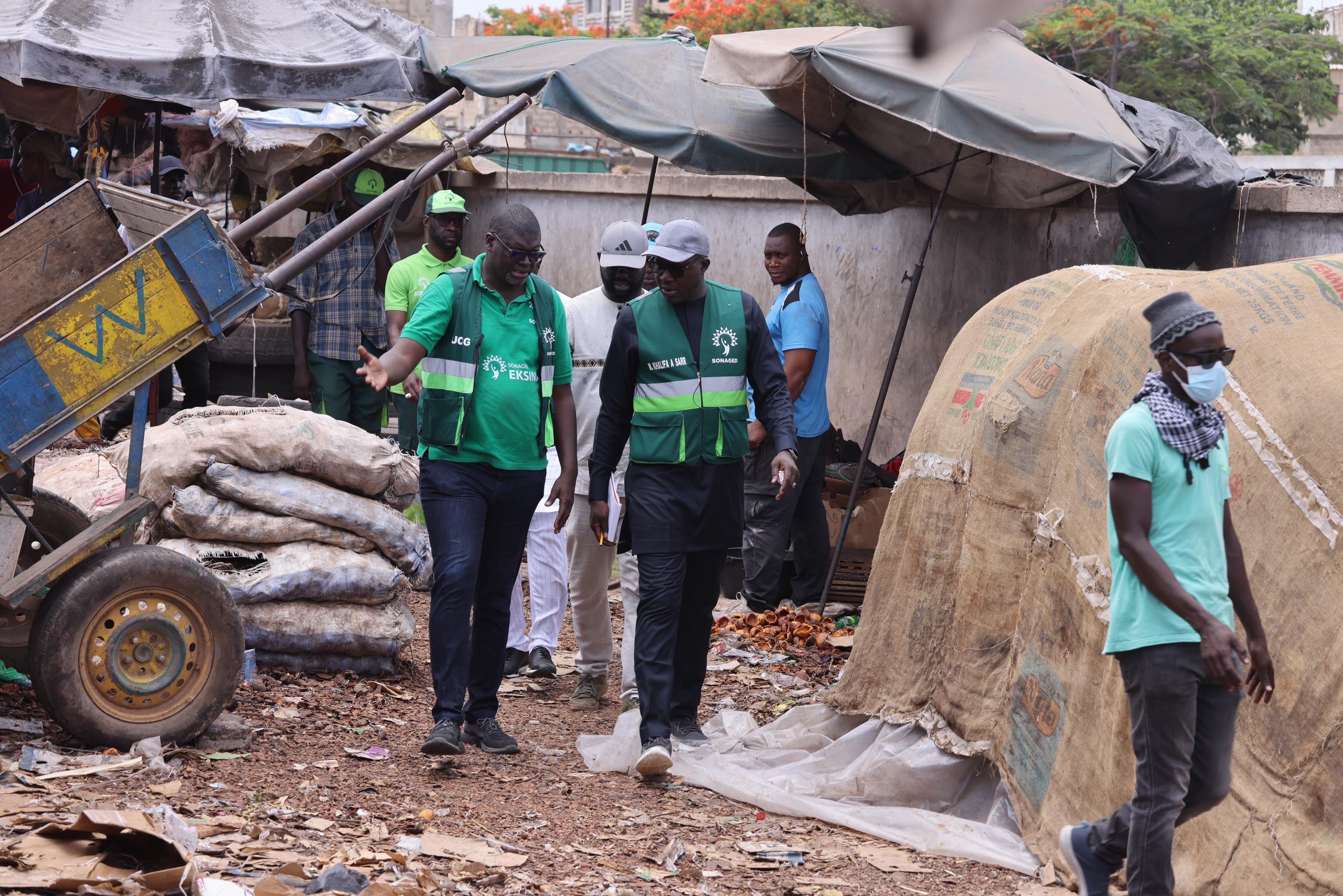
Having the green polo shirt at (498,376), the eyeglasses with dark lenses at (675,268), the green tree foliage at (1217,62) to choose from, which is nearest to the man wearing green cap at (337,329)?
the green polo shirt at (498,376)

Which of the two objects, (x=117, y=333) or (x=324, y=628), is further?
(x=324, y=628)

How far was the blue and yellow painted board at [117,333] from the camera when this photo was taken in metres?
4.53

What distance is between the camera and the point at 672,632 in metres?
5.18

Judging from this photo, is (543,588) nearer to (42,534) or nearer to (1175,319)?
(42,534)

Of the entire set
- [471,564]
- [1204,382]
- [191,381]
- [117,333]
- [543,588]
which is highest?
[1204,382]

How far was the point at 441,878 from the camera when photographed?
12.8 feet

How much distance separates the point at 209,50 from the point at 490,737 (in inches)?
152

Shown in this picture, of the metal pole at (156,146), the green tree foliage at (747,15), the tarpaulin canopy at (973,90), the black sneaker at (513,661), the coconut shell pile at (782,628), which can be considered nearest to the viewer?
the tarpaulin canopy at (973,90)

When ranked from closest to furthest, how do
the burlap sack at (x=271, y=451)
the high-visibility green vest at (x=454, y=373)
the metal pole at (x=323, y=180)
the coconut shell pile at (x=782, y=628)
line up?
1. the high-visibility green vest at (x=454, y=373)
2. the metal pole at (x=323, y=180)
3. the burlap sack at (x=271, y=451)
4. the coconut shell pile at (x=782, y=628)

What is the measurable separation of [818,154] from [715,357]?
3124 millimetres

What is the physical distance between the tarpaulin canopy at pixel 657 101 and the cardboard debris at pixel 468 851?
4.20 meters

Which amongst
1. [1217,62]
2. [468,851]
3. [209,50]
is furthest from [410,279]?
[1217,62]

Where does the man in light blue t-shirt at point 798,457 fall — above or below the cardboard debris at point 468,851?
above

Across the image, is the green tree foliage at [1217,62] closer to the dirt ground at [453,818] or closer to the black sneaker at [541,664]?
the black sneaker at [541,664]
